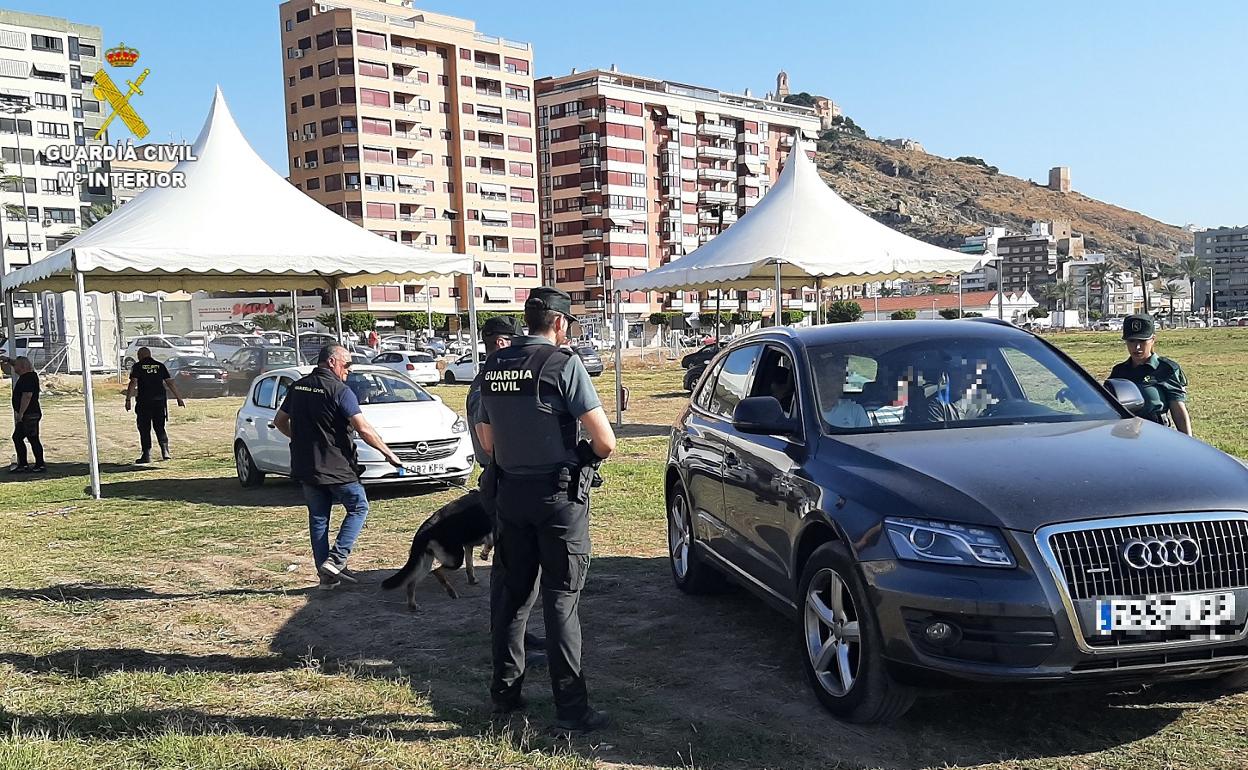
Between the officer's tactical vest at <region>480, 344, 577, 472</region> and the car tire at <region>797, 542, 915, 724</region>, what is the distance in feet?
3.92

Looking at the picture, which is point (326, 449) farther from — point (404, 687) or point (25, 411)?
point (25, 411)

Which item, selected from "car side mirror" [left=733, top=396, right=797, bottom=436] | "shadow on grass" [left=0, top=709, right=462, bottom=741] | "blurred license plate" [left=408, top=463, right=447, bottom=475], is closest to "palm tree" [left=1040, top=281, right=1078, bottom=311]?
"blurred license plate" [left=408, top=463, right=447, bottom=475]

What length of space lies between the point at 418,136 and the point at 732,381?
81245 mm

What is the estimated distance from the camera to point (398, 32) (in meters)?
81.3

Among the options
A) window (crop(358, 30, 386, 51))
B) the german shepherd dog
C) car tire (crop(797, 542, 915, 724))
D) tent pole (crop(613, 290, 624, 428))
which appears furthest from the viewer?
window (crop(358, 30, 386, 51))

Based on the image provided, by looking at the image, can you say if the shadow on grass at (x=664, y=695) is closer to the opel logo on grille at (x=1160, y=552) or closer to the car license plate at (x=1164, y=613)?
the car license plate at (x=1164, y=613)

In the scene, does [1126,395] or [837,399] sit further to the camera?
[1126,395]

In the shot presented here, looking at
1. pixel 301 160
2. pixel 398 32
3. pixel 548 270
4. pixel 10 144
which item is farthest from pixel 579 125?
pixel 10 144

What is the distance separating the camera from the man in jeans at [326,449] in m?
7.36

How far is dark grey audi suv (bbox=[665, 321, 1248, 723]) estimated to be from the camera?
12.2 ft

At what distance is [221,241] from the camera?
13.6 metres

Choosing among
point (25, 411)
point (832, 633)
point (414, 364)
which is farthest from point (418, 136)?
point (832, 633)

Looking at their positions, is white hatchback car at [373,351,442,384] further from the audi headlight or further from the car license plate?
the car license plate

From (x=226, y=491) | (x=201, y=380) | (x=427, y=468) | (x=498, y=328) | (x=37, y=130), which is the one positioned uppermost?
(x=37, y=130)
